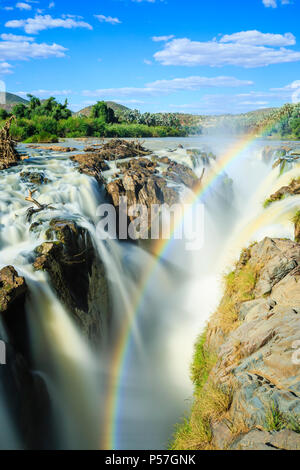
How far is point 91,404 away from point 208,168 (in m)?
19.0

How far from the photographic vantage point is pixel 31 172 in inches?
Result: 594

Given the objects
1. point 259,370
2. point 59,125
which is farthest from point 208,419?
point 59,125

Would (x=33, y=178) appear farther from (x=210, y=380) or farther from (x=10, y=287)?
(x=210, y=380)

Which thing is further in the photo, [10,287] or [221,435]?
[10,287]

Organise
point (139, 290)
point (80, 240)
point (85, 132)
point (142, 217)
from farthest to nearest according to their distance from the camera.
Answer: point (85, 132) → point (142, 217) → point (139, 290) → point (80, 240)

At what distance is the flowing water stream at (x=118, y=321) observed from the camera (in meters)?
8.05

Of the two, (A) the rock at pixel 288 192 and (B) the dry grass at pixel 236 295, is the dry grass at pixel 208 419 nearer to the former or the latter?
(B) the dry grass at pixel 236 295

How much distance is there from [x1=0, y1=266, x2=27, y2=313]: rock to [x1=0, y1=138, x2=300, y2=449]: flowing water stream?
1.45 feet

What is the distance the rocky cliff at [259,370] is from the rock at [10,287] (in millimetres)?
4589

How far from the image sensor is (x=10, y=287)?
24.7ft

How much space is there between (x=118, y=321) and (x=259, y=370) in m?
6.94

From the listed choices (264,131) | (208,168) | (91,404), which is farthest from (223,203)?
(264,131)

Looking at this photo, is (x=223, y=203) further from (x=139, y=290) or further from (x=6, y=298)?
(x=6, y=298)

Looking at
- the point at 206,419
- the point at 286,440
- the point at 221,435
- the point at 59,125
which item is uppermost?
the point at 59,125
